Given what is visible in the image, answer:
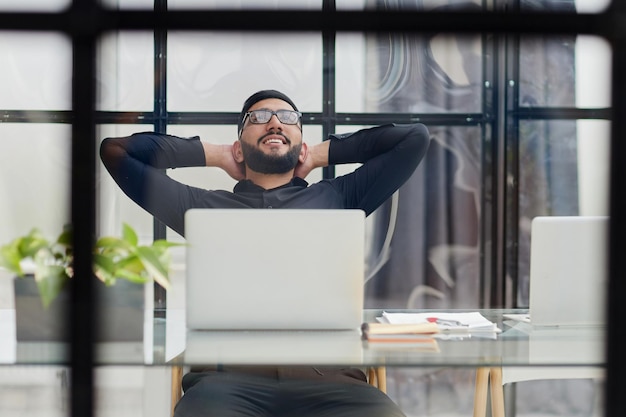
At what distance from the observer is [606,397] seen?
0.36m

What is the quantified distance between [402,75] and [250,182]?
1.00m

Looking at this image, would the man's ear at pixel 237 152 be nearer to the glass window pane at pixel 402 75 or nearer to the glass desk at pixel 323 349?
the glass window pane at pixel 402 75

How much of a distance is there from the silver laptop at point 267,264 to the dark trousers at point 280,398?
0.35 m

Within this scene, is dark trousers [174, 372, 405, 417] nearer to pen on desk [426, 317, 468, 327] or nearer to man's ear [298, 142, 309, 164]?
pen on desk [426, 317, 468, 327]

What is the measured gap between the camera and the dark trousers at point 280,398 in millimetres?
1706

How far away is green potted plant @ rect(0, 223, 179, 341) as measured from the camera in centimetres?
84

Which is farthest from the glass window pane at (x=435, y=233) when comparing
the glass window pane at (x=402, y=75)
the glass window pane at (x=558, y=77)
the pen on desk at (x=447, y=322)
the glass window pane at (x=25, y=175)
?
the pen on desk at (x=447, y=322)

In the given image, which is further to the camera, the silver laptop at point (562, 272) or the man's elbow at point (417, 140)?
the man's elbow at point (417, 140)

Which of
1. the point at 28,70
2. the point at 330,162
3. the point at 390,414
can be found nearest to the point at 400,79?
the point at 330,162

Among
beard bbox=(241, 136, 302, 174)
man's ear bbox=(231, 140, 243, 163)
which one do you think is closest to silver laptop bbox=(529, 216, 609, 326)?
beard bbox=(241, 136, 302, 174)

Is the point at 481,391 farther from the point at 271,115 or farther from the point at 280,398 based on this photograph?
the point at 271,115

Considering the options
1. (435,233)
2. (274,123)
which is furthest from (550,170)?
(274,123)

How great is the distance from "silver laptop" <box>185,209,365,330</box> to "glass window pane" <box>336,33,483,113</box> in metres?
2.14

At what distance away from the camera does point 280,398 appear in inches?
70.0
